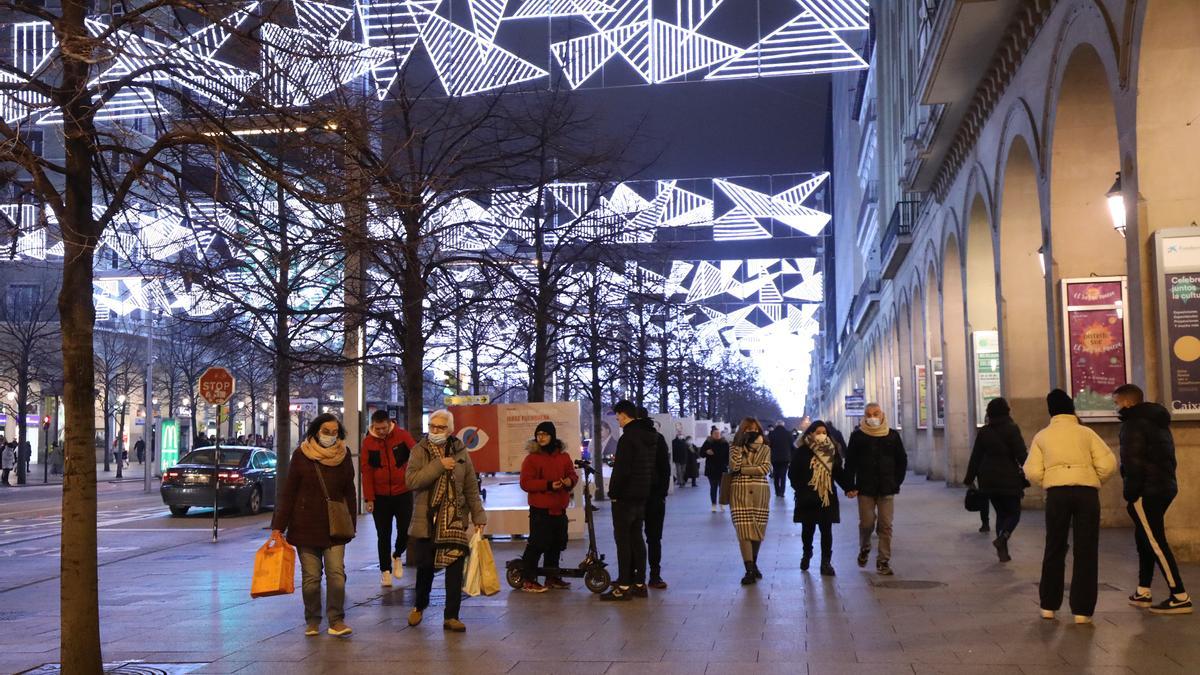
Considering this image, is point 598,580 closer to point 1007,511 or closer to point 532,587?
point 532,587

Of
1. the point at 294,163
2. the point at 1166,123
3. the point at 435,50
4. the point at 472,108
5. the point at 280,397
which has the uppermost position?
the point at 435,50

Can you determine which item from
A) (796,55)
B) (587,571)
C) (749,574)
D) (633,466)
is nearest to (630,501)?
(633,466)

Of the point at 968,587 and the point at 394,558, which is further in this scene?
the point at 394,558

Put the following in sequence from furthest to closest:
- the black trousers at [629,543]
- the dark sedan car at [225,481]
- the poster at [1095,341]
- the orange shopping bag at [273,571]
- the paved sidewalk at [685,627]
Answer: the dark sedan car at [225,481]
the poster at [1095,341]
the black trousers at [629,543]
the orange shopping bag at [273,571]
the paved sidewalk at [685,627]

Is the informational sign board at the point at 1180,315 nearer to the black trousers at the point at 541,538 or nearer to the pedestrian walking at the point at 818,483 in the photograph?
the pedestrian walking at the point at 818,483

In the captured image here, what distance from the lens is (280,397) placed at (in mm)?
24703

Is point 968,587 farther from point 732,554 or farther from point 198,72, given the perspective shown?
point 198,72

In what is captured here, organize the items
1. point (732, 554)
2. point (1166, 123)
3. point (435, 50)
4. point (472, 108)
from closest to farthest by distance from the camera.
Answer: point (1166, 123), point (732, 554), point (472, 108), point (435, 50)

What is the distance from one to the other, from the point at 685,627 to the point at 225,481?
19.2 metres

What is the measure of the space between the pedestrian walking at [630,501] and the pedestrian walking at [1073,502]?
12.5 feet

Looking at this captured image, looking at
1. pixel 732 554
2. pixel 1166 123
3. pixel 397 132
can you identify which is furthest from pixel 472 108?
pixel 1166 123

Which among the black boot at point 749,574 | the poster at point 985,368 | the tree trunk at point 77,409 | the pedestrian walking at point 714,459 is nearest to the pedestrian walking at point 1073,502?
the black boot at point 749,574

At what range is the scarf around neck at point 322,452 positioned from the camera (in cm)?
1022

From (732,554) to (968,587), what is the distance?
4539 millimetres
